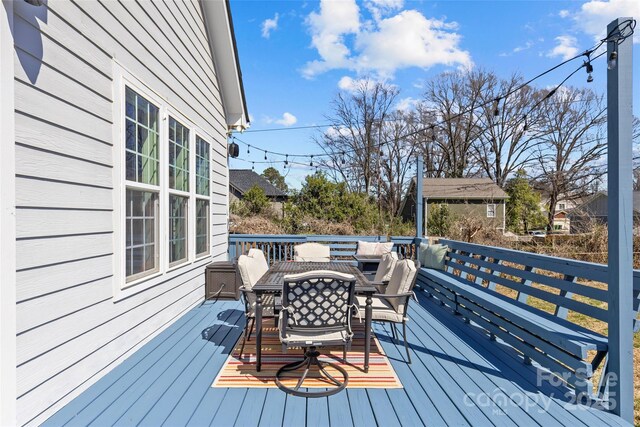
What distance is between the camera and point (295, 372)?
8.93 feet

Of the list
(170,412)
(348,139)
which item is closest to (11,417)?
(170,412)

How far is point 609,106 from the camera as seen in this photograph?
2.26 m

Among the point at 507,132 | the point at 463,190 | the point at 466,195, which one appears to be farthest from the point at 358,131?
the point at 507,132

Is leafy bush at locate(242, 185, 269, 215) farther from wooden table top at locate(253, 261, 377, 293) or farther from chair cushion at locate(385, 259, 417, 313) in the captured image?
chair cushion at locate(385, 259, 417, 313)

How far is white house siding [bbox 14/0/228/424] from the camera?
1902 millimetres

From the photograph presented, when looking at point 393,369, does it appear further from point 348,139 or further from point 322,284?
point 348,139

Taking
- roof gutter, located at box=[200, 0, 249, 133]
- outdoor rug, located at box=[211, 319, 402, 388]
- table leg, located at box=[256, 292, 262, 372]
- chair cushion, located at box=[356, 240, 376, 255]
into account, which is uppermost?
roof gutter, located at box=[200, 0, 249, 133]

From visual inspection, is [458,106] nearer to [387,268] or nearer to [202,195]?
[202,195]

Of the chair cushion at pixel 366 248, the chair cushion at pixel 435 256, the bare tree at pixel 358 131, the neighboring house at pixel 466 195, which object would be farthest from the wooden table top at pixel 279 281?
the neighboring house at pixel 466 195

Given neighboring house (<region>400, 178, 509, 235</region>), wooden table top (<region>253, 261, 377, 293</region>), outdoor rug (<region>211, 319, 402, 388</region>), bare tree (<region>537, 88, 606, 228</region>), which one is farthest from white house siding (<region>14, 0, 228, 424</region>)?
bare tree (<region>537, 88, 606, 228</region>)

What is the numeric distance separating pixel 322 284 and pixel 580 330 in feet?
6.62

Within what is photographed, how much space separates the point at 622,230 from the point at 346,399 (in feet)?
6.97

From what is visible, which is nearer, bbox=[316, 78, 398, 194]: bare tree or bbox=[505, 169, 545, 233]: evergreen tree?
bbox=[505, 169, 545, 233]: evergreen tree

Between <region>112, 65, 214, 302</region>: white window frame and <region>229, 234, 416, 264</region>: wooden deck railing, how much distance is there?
75.7 inches
